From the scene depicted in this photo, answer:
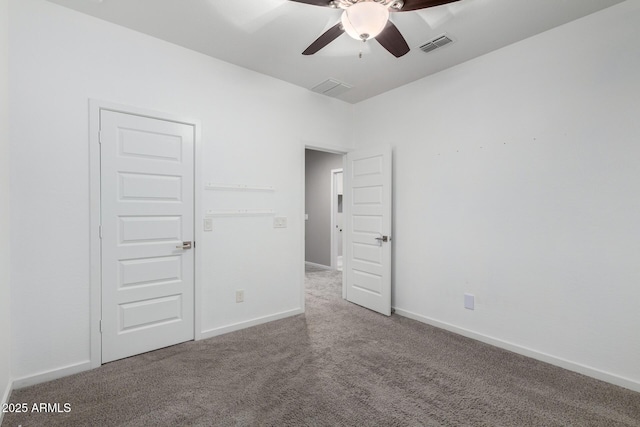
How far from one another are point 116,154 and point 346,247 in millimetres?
2817

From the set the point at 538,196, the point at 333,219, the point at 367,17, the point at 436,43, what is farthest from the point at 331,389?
the point at 333,219

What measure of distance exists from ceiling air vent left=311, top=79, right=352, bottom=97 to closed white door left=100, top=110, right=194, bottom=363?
1.58 metres

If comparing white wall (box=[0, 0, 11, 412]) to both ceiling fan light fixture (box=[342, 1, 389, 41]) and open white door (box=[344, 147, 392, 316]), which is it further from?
open white door (box=[344, 147, 392, 316])

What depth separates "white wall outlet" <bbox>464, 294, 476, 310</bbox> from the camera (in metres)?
2.98

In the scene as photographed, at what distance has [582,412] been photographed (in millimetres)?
1895

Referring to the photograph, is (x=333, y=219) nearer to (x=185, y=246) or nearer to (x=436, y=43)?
(x=185, y=246)

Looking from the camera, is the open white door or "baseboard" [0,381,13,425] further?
the open white door

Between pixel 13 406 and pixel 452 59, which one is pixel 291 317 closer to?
pixel 13 406

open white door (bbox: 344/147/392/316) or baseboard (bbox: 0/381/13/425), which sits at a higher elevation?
open white door (bbox: 344/147/392/316)

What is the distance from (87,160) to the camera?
2.34m

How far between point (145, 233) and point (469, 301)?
3110 millimetres

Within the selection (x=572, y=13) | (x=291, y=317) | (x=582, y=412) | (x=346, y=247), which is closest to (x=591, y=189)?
(x=572, y=13)

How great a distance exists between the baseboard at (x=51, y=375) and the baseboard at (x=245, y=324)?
0.88 m

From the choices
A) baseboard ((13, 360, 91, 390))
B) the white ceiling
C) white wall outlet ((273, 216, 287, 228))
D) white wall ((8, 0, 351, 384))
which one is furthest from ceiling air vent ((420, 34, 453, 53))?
baseboard ((13, 360, 91, 390))
